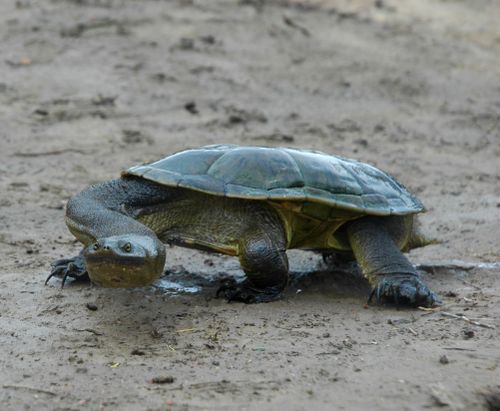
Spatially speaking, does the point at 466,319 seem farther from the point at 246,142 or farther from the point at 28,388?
the point at 246,142

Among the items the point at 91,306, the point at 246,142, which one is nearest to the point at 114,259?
the point at 91,306

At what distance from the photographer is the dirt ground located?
3.29 m

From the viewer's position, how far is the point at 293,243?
15.6 feet

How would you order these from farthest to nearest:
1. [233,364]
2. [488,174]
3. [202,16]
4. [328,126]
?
[202,16], [328,126], [488,174], [233,364]

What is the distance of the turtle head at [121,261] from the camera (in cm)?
368

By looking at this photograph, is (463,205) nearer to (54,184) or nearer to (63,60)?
(54,184)

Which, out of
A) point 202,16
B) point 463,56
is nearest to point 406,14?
point 463,56

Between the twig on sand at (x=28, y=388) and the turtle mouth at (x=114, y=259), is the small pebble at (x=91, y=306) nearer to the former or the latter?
the turtle mouth at (x=114, y=259)

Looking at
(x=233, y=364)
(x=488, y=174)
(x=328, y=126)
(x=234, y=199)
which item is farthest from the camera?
(x=328, y=126)

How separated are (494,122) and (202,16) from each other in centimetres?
342

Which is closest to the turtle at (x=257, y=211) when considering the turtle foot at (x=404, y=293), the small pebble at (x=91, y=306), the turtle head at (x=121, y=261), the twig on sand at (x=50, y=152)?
the turtle foot at (x=404, y=293)

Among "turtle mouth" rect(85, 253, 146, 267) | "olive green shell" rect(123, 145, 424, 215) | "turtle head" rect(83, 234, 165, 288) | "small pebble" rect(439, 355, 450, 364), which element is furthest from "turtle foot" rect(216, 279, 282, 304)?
"small pebble" rect(439, 355, 450, 364)

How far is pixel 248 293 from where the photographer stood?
4371mm

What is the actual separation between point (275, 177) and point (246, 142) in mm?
3005
